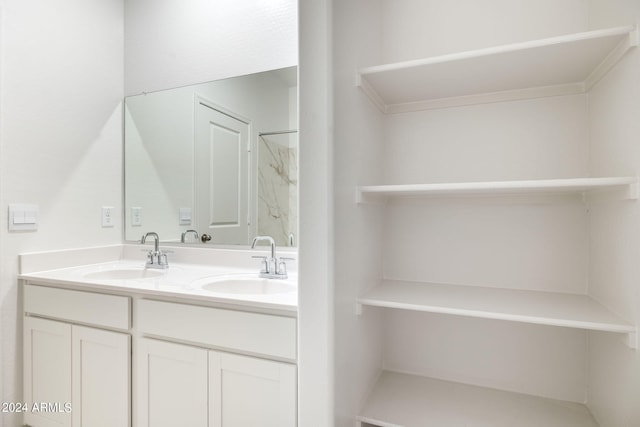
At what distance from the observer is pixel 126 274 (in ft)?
6.53

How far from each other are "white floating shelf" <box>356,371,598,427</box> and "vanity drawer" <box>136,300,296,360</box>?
409mm

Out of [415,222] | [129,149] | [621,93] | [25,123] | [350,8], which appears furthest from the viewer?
→ [129,149]

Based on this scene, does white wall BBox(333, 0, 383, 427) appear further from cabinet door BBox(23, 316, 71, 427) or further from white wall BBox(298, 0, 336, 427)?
cabinet door BBox(23, 316, 71, 427)

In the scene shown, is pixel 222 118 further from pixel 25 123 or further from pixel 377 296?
pixel 377 296

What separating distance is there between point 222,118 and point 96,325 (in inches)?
48.6

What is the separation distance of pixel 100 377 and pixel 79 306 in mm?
333

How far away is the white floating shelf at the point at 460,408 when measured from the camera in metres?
1.22

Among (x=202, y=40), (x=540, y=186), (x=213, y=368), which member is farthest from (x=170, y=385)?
(x=202, y=40)

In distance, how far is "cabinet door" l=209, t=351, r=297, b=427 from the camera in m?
1.20

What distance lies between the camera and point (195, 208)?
83.0 inches

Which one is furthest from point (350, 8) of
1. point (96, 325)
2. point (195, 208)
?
point (96, 325)

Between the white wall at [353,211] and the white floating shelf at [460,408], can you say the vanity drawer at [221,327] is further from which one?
the white floating shelf at [460,408]

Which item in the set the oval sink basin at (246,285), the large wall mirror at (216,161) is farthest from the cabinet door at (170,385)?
the large wall mirror at (216,161)

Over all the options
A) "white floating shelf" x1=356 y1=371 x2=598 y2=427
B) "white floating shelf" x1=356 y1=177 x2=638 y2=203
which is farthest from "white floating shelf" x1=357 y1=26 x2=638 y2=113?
"white floating shelf" x1=356 y1=371 x2=598 y2=427
